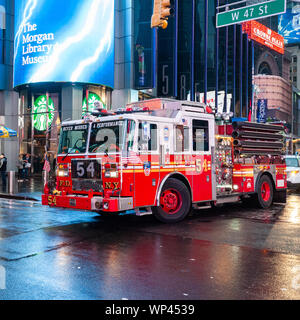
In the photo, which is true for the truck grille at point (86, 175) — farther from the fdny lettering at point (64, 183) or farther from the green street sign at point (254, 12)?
the green street sign at point (254, 12)

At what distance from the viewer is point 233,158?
11891mm

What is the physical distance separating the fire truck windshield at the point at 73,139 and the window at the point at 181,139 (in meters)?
2.25

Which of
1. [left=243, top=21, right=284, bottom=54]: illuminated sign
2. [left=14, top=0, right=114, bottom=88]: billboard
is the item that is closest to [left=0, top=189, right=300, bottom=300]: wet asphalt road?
[left=14, top=0, right=114, bottom=88]: billboard

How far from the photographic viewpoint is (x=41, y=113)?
2955 cm

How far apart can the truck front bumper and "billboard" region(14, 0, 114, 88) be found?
1977 cm

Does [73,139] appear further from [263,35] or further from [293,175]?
[263,35]

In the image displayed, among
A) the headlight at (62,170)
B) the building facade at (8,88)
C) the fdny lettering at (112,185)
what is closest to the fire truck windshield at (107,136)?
the fdny lettering at (112,185)

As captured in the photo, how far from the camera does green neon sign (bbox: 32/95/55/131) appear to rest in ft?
98.3

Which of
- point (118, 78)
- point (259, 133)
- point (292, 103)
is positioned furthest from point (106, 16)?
point (292, 103)

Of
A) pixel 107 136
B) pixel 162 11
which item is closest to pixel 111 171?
pixel 107 136

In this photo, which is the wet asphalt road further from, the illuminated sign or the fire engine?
the illuminated sign

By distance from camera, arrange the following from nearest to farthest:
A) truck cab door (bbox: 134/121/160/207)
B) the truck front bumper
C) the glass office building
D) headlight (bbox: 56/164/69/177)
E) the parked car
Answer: the truck front bumper
truck cab door (bbox: 134/121/160/207)
headlight (bbox: 56/164/69/177)
the parked car
the glass office building

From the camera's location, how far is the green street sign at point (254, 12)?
1334cm

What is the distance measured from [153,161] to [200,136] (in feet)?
5.99
